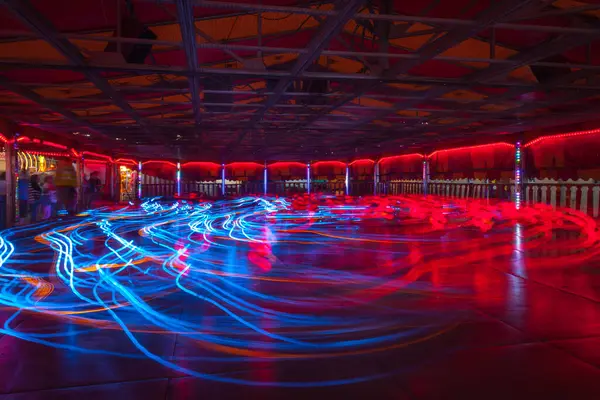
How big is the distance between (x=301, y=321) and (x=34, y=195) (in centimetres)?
1524

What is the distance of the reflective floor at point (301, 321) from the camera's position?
2.66m

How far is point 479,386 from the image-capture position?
258 cm

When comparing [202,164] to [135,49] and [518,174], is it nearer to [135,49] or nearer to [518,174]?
[518,174]

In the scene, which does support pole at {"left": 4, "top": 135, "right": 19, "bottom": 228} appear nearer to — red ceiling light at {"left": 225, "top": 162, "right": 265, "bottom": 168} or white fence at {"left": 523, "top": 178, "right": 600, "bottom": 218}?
white fence at {"left": 523, "top": 178, "right": 600, "bottom": 218}

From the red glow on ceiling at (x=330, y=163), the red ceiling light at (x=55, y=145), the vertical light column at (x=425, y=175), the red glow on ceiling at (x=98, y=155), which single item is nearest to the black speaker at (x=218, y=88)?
the red ceiling light at (x=55, y=145)

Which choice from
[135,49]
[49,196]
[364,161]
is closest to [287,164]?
[364,161]

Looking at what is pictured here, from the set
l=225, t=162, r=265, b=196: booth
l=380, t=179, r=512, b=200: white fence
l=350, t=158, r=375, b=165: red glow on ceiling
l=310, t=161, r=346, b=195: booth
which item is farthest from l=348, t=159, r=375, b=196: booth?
l=225, t=162, r=265, b=196: booth

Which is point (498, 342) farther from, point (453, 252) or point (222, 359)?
point (453, 252)

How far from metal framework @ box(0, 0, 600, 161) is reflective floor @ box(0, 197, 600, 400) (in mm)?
2756

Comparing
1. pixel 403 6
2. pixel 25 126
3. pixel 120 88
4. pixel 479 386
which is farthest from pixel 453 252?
pixel 25 126

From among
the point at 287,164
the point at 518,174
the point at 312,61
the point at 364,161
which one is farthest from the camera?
the point at 287,164

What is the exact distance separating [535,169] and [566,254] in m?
9.98

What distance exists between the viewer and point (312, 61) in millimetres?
6305

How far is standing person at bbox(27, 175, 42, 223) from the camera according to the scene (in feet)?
48.9
